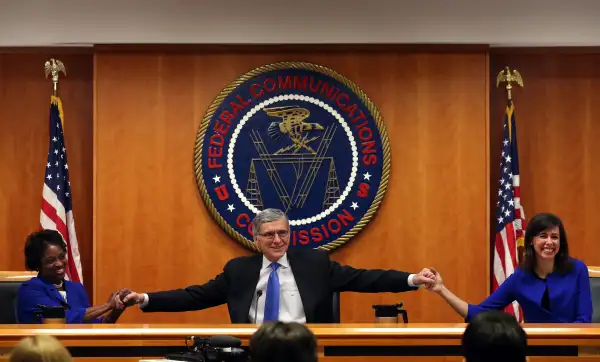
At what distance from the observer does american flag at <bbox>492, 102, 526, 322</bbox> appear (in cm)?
664

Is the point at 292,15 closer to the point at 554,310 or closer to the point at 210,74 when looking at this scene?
the point at 210,74

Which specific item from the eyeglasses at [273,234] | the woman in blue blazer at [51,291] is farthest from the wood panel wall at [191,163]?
the eyeglasses at [273,234]

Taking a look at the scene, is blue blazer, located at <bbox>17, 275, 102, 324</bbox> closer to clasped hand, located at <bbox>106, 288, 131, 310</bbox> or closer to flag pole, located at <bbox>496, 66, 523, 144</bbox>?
clasped hand, located at <bbox>106, 288, 131, 310</bbox>

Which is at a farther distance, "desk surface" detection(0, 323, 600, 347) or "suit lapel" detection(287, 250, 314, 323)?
"suit lapel" detection(287, 250, 314, 323)

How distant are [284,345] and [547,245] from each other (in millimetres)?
2947

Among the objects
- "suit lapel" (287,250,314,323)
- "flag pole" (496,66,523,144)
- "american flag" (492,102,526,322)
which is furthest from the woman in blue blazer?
"flag pole" (496,66,523,144)

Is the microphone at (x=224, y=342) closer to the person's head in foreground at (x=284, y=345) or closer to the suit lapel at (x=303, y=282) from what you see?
the person's head in foreground at (x=284, y=345)

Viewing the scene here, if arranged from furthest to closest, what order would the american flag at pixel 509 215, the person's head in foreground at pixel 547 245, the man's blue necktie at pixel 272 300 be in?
the american flag at pixel 509 215, the person's head in foreground at pixel 547 245, the man's blue necktie at pixel 272 300

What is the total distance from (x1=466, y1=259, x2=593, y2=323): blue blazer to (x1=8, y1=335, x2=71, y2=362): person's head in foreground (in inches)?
118

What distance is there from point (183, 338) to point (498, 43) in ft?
11.7

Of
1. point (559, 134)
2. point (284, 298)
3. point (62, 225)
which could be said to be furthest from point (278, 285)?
point (559, 134)

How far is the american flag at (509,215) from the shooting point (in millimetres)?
6637

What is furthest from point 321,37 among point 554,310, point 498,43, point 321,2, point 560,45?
point 554,310

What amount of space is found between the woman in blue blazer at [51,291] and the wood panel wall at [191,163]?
137cm
